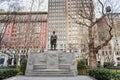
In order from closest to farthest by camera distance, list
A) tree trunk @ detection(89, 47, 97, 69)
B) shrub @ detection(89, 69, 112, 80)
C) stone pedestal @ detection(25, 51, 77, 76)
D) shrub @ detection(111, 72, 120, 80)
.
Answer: shrub @ detection(111, 72, 120, 80), shrub @ detection(89, 69, 112, 80), stone pedestal @ detection(25, 51, 77, 76), tree trunk @ detection(89, 47, 97, 69)

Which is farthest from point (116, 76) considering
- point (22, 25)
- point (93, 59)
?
point (22, 25)

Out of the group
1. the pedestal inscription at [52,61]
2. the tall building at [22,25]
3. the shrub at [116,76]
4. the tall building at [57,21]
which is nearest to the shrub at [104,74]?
the shrub at [116,76]

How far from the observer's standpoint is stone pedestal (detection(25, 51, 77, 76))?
1419 centimetres

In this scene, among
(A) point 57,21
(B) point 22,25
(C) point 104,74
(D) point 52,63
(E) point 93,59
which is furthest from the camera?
(A) point 57,21

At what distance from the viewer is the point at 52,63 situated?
15.3 meters

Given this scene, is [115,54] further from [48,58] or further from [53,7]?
[48,58]

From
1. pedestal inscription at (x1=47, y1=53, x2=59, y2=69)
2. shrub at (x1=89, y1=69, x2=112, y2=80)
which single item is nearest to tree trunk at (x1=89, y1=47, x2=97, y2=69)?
pedestal inscription at (x1=47, y1=53, x2=59, y2=69)

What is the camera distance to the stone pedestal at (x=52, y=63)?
14188 millimetres

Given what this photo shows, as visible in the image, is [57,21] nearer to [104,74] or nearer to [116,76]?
[104,74]

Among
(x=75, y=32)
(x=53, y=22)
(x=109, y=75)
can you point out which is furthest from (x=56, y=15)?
(x=109, y=75)

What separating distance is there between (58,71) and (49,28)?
5553 cm

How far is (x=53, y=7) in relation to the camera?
6819 centimetres

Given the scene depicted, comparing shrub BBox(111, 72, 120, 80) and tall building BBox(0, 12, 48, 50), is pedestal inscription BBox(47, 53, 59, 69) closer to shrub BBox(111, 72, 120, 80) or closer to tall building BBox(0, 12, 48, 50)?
tall building BBox(0, 12, 48, 50)

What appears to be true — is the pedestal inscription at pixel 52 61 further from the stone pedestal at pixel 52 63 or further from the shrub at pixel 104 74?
the shrub at pixel 104 74
